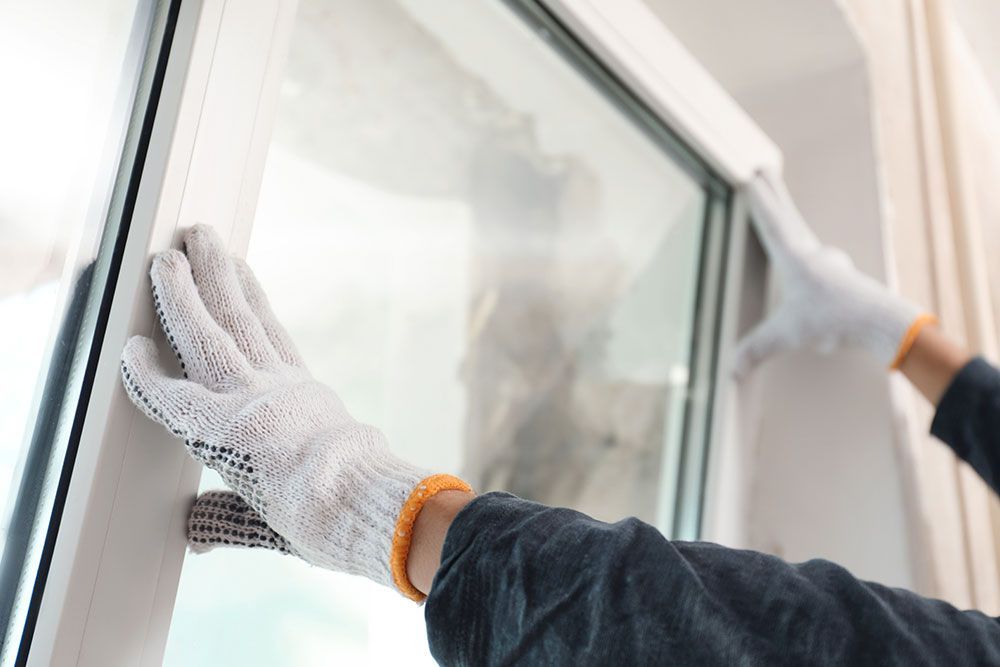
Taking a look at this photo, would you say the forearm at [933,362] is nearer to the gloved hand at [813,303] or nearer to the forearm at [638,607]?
the gloved hand at [813,303]

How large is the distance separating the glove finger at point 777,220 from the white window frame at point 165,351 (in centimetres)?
80

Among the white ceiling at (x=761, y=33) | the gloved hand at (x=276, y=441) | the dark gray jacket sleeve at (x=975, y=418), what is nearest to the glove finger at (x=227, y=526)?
the gloved hand at (x=276, y=441)

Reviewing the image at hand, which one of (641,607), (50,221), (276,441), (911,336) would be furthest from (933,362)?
(50,221)

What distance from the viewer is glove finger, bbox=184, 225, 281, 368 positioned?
562 millimetres

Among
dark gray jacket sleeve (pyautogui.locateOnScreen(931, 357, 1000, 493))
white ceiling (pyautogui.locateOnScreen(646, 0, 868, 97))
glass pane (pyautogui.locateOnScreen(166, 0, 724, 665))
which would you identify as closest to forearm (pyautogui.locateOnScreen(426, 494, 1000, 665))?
glass pane (pyautogui.locateOnScreen(166, 0, 724, 665))

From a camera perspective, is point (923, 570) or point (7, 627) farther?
point (923, 570)

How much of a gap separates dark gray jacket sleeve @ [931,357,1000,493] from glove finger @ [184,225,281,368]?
823 mm

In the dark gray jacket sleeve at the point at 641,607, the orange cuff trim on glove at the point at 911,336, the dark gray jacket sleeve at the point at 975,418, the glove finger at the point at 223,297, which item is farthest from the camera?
the orange cuff trim on glove at the point at 911,336

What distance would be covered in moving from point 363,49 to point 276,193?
0.64 feet

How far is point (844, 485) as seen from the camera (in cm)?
121

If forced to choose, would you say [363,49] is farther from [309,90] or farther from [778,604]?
[778,604]

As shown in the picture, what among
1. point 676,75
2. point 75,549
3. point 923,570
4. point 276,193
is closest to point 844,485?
point 923,570

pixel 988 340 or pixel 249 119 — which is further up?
pixel 988 340

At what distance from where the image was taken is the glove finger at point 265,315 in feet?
1.94
